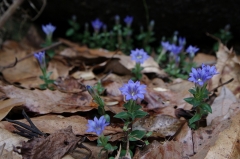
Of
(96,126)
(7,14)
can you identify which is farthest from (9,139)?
(7,14)

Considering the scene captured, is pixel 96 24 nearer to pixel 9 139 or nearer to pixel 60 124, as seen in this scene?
pixel 60 124

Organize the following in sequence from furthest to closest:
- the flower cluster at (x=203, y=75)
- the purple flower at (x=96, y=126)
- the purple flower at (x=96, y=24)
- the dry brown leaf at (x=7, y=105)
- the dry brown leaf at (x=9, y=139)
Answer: the purple flower at (x=96, y=24) → the dry brown leaf at (x=7, y=105) → the flower cluster at (x=203, y=75) → the dry brown leaf at (x=9, y=139) → the purple flower at (x=96, y=126)

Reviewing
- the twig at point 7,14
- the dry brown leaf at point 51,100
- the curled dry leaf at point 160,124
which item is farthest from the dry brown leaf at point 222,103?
the twig at point 7,14

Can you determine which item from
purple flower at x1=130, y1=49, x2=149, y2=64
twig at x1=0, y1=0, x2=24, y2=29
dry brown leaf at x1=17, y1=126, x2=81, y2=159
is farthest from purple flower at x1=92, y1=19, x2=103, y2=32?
dry brown leaf at x1=17, y1=126, x2=81, y2=159

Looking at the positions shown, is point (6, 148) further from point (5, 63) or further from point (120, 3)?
point (120, 3)

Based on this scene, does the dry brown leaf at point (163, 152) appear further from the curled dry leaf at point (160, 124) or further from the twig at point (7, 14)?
the twig at point (7, 14)
